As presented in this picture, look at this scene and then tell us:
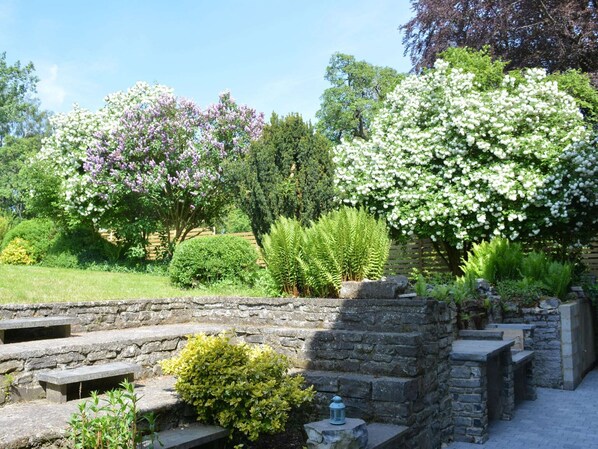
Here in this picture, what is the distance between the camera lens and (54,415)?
11.5 feet

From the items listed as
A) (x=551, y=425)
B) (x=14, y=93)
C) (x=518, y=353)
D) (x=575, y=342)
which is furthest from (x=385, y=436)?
(x=14, y=93)

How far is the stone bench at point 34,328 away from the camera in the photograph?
454 centimetres

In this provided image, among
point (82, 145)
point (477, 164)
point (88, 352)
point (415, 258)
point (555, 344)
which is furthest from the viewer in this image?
point (82, 145)

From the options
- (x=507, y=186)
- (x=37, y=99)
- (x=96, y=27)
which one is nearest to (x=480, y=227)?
(x=507, y=186)

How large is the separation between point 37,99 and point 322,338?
111 feet

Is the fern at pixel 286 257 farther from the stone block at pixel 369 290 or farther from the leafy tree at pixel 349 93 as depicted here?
the leafy tree at pixel 349 93

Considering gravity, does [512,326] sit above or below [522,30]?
below

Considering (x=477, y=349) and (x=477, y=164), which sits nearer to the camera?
(x=477, y=349)

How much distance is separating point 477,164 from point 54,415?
9343 mm

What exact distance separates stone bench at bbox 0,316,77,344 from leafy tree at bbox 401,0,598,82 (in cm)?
1219

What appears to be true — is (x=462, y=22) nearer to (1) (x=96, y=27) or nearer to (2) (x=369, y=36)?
(2) (x=369, y=36)

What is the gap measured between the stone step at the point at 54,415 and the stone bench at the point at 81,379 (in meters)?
0.10

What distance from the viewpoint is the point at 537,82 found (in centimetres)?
1123

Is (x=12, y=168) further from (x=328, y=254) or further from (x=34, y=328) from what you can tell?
(x=328, y=254)
